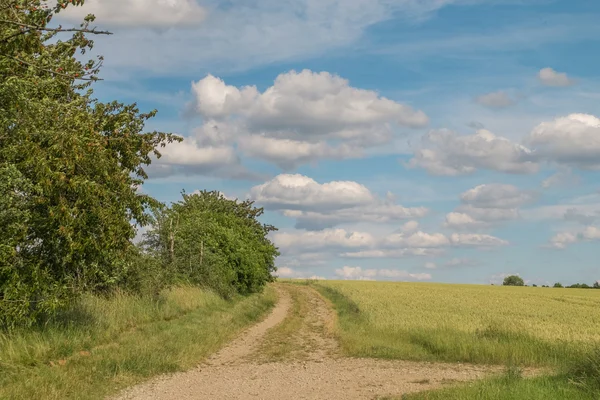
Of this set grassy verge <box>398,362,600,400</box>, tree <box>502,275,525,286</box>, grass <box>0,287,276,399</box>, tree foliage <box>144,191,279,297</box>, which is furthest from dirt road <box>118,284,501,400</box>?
tree <box>502,275,525,286</box>

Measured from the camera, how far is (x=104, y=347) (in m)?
16.6

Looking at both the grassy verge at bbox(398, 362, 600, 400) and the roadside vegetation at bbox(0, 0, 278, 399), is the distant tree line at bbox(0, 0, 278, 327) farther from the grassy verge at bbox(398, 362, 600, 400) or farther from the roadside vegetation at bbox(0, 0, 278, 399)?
the grassy verge at bbox(398, 362, 600, 400)

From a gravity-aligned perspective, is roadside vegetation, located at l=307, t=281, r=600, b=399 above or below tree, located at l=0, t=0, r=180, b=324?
below

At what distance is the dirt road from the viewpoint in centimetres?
1246

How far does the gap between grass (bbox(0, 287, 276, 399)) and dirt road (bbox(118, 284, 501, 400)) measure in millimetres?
731

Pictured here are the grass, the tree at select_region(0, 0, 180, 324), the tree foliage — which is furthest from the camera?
the tree foliage

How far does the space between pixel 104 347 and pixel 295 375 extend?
583 cm

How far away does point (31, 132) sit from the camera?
49.5 feet

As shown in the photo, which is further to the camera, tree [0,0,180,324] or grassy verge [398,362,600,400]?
tree [0,0,180,324]

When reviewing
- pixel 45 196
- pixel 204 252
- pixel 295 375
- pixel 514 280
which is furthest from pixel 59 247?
pixel 514 280

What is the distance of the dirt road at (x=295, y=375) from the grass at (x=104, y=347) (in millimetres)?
731

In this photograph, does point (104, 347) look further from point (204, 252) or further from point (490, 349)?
point (204, 252)

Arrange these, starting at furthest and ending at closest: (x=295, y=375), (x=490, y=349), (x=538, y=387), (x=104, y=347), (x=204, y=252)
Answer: (x=204, y=252) → (x=490, y=349) → (x=104, y=347) → (x=295, y=375) → (x=538, y=387)

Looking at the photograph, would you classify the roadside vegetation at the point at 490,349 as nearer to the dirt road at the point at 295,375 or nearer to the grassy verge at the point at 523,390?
the grassy verge at the point at 523,390
